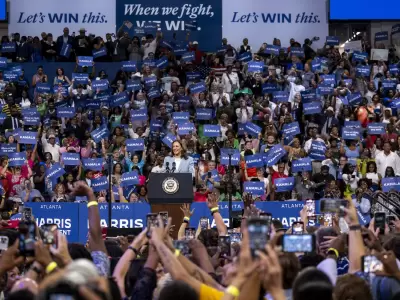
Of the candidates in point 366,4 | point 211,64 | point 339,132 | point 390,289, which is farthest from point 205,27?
point 390,289

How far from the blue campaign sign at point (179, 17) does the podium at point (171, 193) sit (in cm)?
1274

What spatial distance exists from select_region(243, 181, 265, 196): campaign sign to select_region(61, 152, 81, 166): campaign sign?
3256mm

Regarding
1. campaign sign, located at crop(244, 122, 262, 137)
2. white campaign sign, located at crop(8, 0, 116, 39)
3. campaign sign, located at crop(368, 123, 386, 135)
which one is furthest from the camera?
white campaign sign, located at crop(8, 0, 116, 39)

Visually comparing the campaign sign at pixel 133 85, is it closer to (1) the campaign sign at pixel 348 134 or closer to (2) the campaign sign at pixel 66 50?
(2) the campaign sign at pixel 66 50

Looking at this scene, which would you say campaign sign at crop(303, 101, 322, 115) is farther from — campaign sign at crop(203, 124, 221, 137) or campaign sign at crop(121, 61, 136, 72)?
campaign sign at crop(121, 61, 136, 72)

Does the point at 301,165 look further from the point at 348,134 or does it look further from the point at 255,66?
the point at 255,66

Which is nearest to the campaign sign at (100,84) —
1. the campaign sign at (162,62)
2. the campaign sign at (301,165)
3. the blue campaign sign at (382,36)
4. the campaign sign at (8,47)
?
the campaign sign at (162,62)

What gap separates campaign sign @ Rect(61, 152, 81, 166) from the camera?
1892 cm

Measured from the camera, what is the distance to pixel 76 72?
77.5 ft

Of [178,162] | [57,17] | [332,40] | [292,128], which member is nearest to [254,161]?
[178,162]

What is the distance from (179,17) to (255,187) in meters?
10.7

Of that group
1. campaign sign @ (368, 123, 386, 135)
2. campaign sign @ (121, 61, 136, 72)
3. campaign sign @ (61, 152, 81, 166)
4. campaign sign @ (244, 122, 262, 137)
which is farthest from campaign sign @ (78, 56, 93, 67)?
campaign sign @ (368, 123, 386, 135)

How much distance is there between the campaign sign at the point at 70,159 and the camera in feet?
62.1

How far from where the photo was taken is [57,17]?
87.7 ft
